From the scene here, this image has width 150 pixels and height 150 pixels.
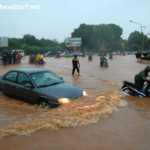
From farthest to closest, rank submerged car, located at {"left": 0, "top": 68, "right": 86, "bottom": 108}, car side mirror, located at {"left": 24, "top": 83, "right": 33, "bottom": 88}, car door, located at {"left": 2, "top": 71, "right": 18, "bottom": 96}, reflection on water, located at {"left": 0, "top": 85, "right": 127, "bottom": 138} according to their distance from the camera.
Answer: car door, located at {"left": 2, "top": 71, "right": 18, "bottom": 96} → car side mirror, located at {"left": 24, "top": 83, "right": 33, "bottom": 88} → submerged car, located at {"left": 0, "top": 68, "right": 86, "bottom": 108} → reflection on water, located at {"left": 0, "top": 85, "right": 127, "bottom": 138}

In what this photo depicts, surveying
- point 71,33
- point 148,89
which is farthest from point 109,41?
point 148,89

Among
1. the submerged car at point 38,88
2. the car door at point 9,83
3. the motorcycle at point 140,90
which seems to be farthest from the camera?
the motorcycle at point 140,90

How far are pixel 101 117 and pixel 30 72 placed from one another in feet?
9.56

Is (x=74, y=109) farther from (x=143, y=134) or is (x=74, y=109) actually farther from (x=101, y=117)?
(x=143, y=134)

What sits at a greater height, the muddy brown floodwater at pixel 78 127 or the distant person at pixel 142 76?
the distant person at pixel 142 76

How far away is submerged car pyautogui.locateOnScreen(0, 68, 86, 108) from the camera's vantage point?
236 inches

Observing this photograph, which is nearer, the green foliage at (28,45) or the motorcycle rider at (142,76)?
the motorcycle rider at (142,76)

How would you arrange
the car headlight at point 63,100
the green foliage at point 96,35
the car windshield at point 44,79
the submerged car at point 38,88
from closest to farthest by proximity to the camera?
1. the car headlight at point 63,100
2. the submerged car at point 38,88
3. the car windshield at point 44,79
4. the green foliage at point 96,35

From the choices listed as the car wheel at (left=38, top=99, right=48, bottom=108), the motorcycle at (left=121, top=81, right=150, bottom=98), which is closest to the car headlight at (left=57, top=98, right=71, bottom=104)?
the car wheel at (left=38, top=99, right=48, bottom=108)

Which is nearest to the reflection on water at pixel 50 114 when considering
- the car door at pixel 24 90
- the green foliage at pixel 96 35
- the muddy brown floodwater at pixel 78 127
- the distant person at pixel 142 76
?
the muddy brown floodwater at pixel 78 127

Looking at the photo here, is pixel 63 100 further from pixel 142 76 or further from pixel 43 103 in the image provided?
pixel 142 76

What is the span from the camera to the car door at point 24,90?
6.48m

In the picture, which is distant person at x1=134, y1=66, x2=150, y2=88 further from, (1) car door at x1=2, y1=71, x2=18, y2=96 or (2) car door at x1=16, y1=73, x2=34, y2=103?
(1) car door at x1=2, y1=71, x2=18, y2=96

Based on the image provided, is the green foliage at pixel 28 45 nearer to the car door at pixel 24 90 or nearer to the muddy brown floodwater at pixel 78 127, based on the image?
the car door at pixel 24 90
